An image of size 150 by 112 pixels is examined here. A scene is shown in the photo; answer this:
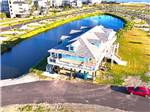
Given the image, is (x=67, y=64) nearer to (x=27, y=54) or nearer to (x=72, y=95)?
(x=72, y=95)

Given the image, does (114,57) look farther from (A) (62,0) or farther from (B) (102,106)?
(A) (62,0)

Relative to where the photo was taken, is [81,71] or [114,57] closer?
[81,71]

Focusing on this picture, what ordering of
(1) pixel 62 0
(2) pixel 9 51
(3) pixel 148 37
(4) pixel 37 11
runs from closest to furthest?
(2) pixel 9 51, (3) pixel 148 37, (4) pixel 37 11, (1) pixel 62 0

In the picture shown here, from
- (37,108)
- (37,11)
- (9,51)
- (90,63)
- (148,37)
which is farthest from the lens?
(37,11)

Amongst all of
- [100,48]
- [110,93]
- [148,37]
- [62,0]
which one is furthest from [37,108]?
[62,0]

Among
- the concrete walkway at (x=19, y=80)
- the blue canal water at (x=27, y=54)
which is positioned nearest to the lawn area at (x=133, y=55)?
the blue canal water at (x=27, y=54)

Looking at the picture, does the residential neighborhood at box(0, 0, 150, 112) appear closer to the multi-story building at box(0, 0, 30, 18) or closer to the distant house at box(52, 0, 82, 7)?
the multi-story building at box(0, 0, 30, 18)

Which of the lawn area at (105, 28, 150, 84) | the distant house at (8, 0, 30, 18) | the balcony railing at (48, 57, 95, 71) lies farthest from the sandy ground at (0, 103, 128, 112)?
the distant house at (8, 0, 30, 18)
